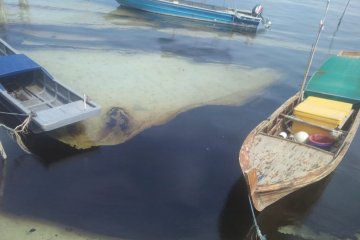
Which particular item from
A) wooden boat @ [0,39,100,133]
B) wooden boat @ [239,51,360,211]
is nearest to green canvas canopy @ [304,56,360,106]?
wooden boat @ [239,51,360,211]

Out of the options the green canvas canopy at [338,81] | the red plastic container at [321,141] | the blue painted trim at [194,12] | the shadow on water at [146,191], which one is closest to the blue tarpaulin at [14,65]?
the shadow on water at [146,191]

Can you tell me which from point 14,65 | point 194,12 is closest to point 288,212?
point 14,65

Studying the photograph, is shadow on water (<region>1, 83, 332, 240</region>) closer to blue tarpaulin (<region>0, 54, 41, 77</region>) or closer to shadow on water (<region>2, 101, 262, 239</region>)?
shadow on water (<region>2, 101, 262, 239</region>)

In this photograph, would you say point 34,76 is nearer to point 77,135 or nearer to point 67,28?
point 77,135

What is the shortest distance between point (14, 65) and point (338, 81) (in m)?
14.2

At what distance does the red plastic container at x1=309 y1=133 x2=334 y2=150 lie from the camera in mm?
10781

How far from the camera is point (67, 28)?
2489 centimetres

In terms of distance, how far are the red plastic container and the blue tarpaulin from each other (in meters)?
11.0

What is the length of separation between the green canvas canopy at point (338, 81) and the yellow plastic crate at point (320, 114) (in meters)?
1.42

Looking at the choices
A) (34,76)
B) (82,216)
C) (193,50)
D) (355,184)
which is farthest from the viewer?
(193,50)

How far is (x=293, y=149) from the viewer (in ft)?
32.1

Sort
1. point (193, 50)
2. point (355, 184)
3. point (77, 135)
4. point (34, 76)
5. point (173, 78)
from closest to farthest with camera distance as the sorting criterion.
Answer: point (355, 184), point (77, 135), point (34, 76), point (173, 78), point (193, 50)

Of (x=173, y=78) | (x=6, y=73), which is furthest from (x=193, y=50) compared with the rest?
(x=6, y=73)

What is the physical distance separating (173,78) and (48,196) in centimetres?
1070
